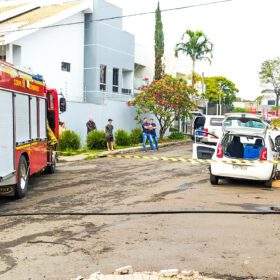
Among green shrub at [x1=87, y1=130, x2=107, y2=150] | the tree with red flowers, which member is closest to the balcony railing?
the tree with red flowers

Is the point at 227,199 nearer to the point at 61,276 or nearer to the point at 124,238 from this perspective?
the point at 124,238

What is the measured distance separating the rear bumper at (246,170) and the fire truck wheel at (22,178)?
15.1 ft

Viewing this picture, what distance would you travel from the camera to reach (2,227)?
7410mm

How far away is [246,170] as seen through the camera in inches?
460

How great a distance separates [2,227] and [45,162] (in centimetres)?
556

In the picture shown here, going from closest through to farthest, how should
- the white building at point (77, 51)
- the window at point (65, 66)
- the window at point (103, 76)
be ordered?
the white building at point (77, 51) < the window at point (65, 66) < the window at point (103, 76)

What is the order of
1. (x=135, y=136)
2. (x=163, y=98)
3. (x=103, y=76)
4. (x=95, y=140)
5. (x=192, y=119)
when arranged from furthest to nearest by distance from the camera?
(x=192, y=119)
(x=103, y=76)
(x=163, y=98)
(x=135, y=136)
(x=95, y=140)

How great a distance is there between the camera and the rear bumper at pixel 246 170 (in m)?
Answer: 11.6

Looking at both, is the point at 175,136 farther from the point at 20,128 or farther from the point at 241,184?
the point at 20,128

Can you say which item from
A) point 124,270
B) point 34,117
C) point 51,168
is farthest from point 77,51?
point 124,270

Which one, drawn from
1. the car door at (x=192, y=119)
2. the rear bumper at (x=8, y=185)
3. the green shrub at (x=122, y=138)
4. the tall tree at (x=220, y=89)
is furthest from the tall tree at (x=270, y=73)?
the rear bumper at (x=8, y=185)

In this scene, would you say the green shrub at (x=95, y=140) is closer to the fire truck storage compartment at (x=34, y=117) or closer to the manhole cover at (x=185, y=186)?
the manhole cover at (x=185, y=186)

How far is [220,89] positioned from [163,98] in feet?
210

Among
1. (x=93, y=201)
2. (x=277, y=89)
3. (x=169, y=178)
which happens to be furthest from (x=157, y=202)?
(x=277, y=89)
